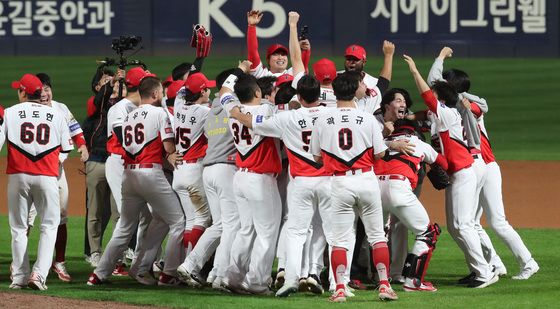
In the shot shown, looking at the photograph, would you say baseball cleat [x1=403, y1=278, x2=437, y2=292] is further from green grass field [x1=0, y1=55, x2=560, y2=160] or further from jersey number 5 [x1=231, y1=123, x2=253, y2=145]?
green grass field [x1=0, y1=55, x2=560, y2=160]

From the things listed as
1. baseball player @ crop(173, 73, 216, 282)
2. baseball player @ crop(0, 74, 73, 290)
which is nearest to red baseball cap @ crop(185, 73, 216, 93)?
baseball player @ crop(173, 73, 216, 282)

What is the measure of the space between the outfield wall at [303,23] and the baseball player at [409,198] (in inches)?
610

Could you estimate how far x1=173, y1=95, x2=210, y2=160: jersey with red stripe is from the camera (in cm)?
957

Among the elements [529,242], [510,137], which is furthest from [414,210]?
[510,137]

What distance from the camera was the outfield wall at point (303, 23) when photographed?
2455 cm

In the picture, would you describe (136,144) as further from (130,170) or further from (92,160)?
(92,160)

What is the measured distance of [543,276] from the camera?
9883mm

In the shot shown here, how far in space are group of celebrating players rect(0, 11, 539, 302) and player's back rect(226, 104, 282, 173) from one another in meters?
0.01

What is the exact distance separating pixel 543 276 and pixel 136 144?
11.4 feet

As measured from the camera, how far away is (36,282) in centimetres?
916

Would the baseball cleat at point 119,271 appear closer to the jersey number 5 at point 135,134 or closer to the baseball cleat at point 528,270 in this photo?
the jersey number 5 at point 135,134

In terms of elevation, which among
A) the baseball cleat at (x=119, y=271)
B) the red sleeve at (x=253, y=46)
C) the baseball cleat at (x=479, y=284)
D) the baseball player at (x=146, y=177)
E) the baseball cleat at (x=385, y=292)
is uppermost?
the red sleeve at (x=253, y=46)

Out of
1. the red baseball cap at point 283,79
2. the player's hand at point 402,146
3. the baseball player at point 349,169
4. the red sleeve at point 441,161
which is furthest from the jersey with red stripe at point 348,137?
the red baseball cap at point 283,79

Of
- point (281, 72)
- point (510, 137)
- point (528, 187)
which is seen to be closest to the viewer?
point (281, 72)
